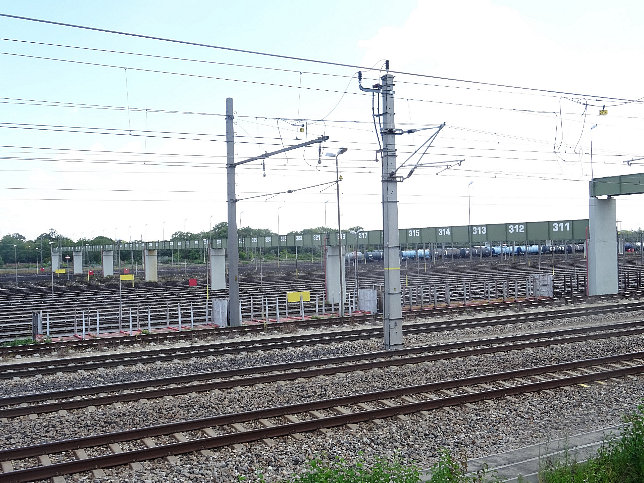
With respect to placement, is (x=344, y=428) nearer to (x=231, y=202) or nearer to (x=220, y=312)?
(x=231, y=202)

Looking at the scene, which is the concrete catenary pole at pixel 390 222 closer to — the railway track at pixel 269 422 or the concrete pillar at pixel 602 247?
the railway track at pixel 269 422

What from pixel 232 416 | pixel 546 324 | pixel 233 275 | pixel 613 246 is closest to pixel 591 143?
pixel 613 246

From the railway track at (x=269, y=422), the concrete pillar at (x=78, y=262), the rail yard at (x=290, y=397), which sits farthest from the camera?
the concrete pillar at (x=78, y=262)

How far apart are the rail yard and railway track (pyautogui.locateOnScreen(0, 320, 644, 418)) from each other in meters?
0.04

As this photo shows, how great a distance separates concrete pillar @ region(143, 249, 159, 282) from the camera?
187 feet

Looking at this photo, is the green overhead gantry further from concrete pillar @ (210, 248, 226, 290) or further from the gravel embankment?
concrete pillar @ (210, 248, 226, 290)

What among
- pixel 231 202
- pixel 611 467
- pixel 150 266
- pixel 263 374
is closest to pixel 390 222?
pixel 263 374

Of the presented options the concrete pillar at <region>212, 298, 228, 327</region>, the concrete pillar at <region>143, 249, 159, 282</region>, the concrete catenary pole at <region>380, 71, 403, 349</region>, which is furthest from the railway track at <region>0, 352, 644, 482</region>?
the concrete pillar at <region>143, 249, 159, 282</region>

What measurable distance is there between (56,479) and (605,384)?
10.9m

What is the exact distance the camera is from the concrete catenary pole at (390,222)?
17938 mm

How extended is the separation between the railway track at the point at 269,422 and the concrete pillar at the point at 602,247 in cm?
2070

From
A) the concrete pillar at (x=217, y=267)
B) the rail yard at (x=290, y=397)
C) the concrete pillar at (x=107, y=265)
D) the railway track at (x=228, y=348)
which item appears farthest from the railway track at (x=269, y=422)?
the concrete pillar at (x=107, y=265)

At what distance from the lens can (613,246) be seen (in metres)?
33.8

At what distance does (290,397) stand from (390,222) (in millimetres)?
7603
